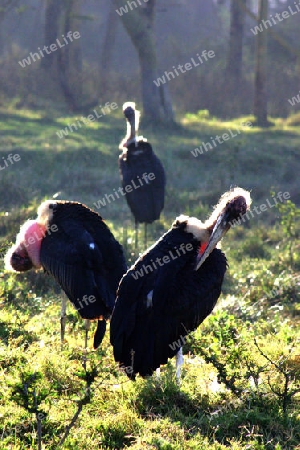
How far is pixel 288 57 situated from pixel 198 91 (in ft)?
13.8

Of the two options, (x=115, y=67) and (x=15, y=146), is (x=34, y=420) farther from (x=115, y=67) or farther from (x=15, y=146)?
(x=115, y=67)

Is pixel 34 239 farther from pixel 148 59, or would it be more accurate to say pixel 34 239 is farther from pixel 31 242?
pixel 148 59

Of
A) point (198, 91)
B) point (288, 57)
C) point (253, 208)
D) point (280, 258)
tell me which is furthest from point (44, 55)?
point (280, 258)

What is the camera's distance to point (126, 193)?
7.59 m

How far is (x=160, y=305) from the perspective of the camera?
375 cm

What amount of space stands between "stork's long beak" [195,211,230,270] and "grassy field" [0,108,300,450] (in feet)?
1.75

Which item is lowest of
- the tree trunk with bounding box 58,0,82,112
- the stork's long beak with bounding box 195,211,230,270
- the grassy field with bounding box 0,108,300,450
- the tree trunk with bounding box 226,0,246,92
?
the grassy field with bounding box 0,108,300,450

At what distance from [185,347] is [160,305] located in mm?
1071

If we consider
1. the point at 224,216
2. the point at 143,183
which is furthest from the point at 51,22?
the point at 224,216

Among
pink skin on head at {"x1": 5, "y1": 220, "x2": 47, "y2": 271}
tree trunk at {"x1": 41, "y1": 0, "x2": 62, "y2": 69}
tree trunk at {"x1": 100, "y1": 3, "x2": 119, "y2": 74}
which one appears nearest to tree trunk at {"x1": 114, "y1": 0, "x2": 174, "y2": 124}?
tree trunk at {"x1": 41, "y1": 0, "x2": 62, "y2": 69}

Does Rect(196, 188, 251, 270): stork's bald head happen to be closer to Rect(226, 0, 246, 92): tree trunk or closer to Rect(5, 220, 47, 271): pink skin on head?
Rect(5, 220, 47, 271): pink skin on head

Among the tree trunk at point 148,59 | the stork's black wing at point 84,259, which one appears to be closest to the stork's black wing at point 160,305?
the stork's black wing at point 84,259

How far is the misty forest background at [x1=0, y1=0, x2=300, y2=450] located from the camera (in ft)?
11.6

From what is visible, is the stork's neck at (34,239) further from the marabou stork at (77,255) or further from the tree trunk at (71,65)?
the tree trunk at (71,65)
